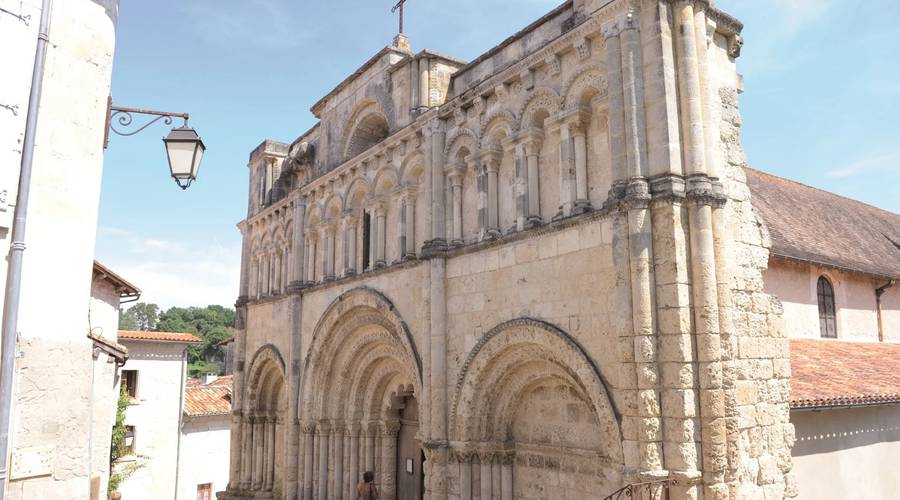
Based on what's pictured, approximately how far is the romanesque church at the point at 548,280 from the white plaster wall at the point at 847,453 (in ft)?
6.39

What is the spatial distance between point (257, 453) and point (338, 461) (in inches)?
179

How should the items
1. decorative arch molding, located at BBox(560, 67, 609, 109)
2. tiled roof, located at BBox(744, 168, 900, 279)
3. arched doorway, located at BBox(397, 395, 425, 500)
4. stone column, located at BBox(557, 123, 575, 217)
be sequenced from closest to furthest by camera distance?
1. decorative arch molding, located at BBox(560, 67, 609, 109)
2. stone column, located at BBox(557, 123, 575, 217)
3. arched doorway, located at BBox(397, 395, 425, 500)
4. tiled roof, located at BBox(744, 168, 900, 279)

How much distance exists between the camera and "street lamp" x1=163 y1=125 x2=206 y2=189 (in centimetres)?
652

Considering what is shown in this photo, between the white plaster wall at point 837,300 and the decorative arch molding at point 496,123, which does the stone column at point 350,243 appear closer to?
the decorative arch molding at point 496,123

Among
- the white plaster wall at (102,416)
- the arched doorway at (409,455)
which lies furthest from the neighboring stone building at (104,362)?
the arched doorway at (409,455)

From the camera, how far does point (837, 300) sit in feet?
49.4

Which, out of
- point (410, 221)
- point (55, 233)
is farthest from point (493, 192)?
point (55, 233)

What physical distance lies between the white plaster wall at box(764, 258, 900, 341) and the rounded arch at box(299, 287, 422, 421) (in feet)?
24.1

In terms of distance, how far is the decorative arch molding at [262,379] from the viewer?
18500mm

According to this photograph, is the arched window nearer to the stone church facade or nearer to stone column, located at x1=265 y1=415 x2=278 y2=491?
the stone church facade

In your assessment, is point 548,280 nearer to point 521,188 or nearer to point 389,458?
point 521,188

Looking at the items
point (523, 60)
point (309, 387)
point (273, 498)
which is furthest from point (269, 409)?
point (523, 60)

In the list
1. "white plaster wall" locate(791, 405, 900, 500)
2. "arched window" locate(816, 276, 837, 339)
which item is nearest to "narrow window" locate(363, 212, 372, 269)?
"white plaster wall" locate(791, 405, 900, 500)

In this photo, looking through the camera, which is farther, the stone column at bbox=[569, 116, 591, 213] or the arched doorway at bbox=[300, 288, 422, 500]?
the arched doorway at bbox=[300, 288, 422, 500]
